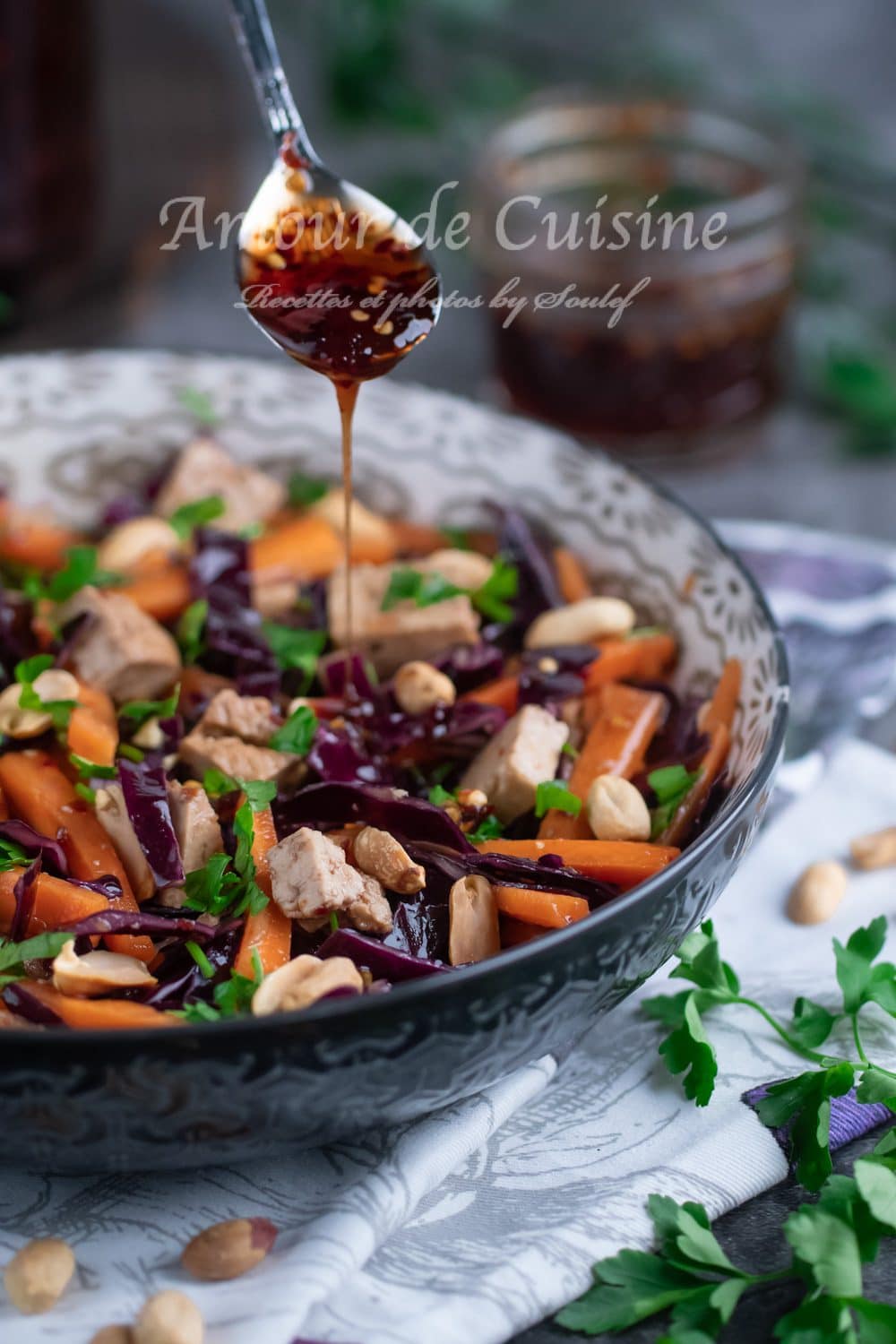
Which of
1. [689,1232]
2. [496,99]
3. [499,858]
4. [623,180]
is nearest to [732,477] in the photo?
[623,180]

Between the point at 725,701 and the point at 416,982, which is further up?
the point at 416,982

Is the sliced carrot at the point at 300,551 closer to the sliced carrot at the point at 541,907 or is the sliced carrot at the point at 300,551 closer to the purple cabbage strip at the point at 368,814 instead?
the purple cabbage strip at the point at 368,814

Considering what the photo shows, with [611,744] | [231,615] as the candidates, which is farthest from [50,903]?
[611,744]

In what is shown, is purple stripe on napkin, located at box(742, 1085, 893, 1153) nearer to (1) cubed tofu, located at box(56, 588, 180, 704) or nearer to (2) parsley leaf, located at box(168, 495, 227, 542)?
(1) cubed tofu, located at box(56, 588, 180, 704)

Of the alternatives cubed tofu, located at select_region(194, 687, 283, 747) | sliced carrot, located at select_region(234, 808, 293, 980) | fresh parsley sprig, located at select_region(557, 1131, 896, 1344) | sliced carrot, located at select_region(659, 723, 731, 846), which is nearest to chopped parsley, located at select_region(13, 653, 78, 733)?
cubed tofu, located at select_region(194, 687, 283, 747)

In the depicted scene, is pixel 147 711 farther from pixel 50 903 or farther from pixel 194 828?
A: pixel 50 903

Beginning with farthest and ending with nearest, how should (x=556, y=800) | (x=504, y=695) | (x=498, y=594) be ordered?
(x=498, y=594) < (x=504, y=695) < (x=556, y=800)

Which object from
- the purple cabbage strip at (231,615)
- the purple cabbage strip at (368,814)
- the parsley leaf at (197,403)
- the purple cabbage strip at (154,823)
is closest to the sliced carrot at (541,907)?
the purple cabbage strip at (368,814)
